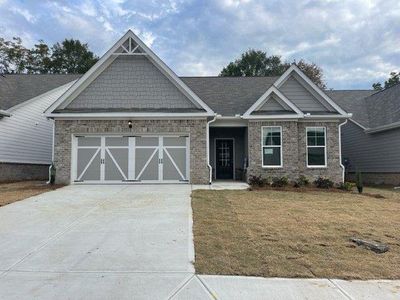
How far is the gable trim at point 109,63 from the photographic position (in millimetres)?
16703

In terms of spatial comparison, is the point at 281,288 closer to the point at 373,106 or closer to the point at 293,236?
the point at 293,236

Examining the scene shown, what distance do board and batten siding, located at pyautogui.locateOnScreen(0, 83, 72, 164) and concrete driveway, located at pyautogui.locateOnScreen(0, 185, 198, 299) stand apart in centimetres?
931

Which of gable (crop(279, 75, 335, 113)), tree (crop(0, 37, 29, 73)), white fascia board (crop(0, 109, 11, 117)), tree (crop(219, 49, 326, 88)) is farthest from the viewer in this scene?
tree (crop(219, 49, 326, 88))

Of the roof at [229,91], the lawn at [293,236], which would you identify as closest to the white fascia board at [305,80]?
→ the roof at [229,91]

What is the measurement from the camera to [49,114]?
16.5 metres

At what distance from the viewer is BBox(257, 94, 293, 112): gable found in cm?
1727

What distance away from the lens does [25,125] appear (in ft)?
69.7

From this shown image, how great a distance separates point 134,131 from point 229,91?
6.44 metres

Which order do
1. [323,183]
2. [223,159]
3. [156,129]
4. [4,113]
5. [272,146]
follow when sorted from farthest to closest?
[223,159] < [4,113] < [272,146] < [156,129] < [323,183]

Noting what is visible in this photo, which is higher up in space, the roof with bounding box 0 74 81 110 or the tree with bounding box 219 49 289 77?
the tree with bounding box 219 49 289 77

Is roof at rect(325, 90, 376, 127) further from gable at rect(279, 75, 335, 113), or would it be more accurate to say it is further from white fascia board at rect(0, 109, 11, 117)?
white fascia board at rect(0, 109, 11, 117)

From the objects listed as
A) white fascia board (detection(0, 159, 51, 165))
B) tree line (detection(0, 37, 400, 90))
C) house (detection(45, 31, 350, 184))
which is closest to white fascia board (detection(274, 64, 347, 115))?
house (detection(45, 31, 350, 184))

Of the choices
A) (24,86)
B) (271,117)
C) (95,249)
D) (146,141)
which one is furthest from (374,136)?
(24,86)

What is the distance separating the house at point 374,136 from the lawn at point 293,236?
834 centimetres
